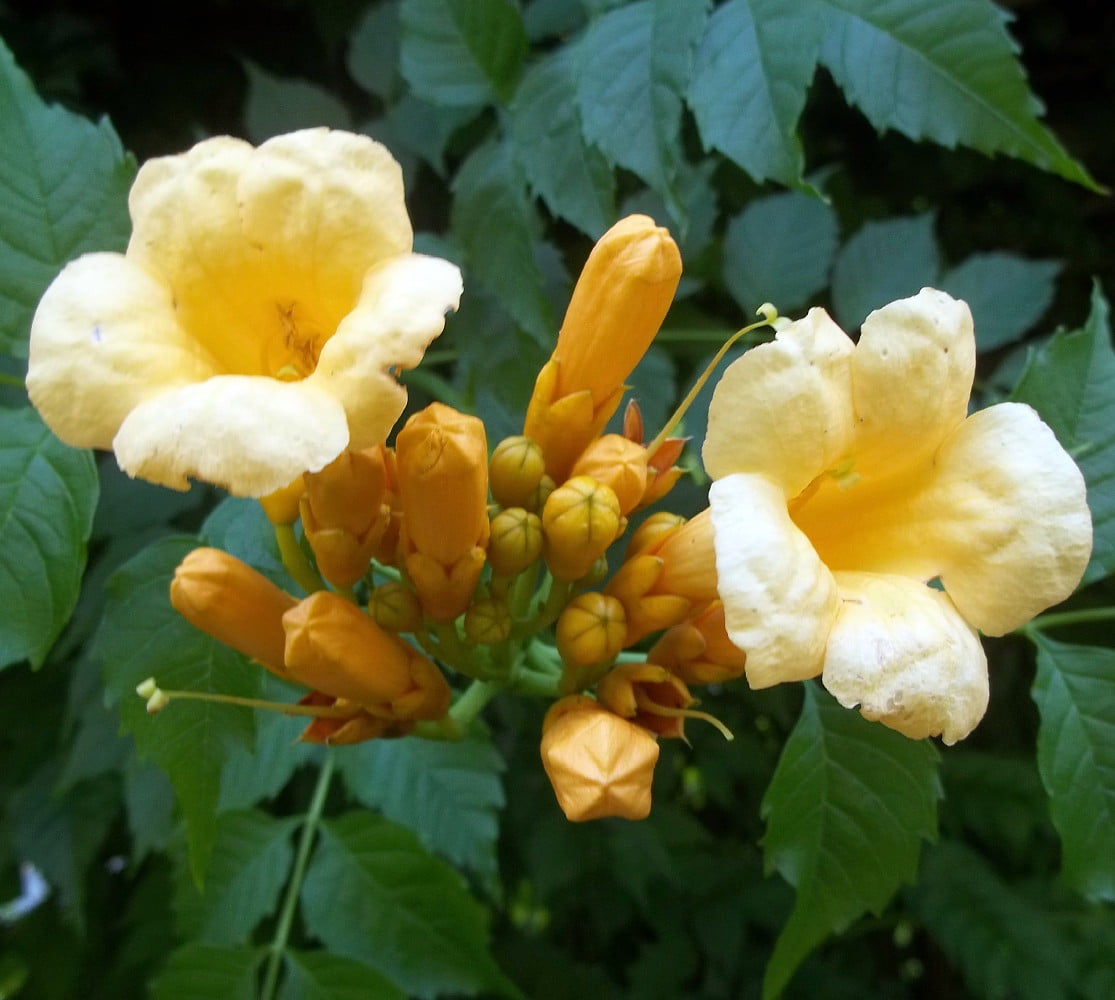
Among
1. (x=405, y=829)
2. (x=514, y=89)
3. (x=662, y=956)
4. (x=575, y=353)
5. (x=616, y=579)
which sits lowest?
(x=662, y=956)

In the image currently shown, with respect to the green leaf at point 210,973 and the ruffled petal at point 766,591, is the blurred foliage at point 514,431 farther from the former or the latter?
the ruffled petal at point 766,591

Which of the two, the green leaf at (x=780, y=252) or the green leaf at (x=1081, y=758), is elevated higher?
the green leaf at (x=780, y=252)

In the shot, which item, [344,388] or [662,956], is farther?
[662,956]

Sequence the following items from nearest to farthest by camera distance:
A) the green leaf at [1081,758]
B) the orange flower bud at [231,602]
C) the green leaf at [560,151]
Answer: the orange flower bud at [231,602], the green leaf at [1081,758], the green leaf at [560,151]

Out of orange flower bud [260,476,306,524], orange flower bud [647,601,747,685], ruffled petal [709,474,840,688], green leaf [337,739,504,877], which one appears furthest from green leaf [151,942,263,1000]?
ruffled petal [709,474,840,688]

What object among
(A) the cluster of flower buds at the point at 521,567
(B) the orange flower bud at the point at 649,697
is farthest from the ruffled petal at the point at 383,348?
(B) the orange flower bud at the point at 649,697

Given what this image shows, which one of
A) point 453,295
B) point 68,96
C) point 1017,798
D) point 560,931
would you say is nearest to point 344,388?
point 453,295

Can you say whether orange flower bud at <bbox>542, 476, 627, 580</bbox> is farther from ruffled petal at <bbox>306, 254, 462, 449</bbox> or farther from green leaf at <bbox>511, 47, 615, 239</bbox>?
green leaf at <bbox>511, 47, 615, 239</bbox>

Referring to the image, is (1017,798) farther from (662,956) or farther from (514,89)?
(514,89)
